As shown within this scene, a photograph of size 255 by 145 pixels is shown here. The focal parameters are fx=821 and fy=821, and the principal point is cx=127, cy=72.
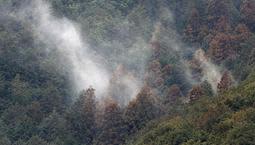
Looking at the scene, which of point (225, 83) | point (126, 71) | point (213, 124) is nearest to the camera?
point (213, 124)

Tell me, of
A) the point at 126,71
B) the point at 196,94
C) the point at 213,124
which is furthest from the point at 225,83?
the point at 126,71

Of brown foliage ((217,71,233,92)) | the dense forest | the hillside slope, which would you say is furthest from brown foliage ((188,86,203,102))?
the hillside slope

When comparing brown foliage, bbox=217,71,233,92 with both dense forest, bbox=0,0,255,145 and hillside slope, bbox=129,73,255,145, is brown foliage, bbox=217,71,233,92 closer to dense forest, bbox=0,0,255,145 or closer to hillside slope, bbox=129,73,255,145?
dense forest, bbox=0,0,255,145

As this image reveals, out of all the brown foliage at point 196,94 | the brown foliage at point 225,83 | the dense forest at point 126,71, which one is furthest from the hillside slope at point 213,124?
the brown foliage at point 225,83

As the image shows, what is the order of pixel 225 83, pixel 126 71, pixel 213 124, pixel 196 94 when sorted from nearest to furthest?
pixel 213 124
pixel 196 94
pixel 225 83
pixel 126 71

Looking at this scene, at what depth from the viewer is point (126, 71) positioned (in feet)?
255

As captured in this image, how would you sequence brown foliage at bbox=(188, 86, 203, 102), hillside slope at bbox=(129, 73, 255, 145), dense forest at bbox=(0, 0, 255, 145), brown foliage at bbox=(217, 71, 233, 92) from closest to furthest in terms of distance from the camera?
hillside slope at bbox=(129, 73, 255, 145)
dense forest at bbox=(0, 0, 255, 145)
brown foliage at bbox=(188, 86, 203, 102)
brown foliage at bbox=(217, 71, 233, 92)

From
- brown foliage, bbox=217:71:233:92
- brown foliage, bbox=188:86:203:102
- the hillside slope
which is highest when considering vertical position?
brown foliage, bbox=217:71:233:92

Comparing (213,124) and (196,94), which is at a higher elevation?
(196,94)

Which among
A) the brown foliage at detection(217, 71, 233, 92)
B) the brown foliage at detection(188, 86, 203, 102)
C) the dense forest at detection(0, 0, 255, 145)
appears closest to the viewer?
the dense forest at detection(0, 0, 255, 145)

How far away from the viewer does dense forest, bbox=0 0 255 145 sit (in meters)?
59.6

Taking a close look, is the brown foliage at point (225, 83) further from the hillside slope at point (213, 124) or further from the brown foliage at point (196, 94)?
the hillside slope at point (213, 124)

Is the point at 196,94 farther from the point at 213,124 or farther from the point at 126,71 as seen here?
the point at 126,71

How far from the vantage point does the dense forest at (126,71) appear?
5956 centimetres
